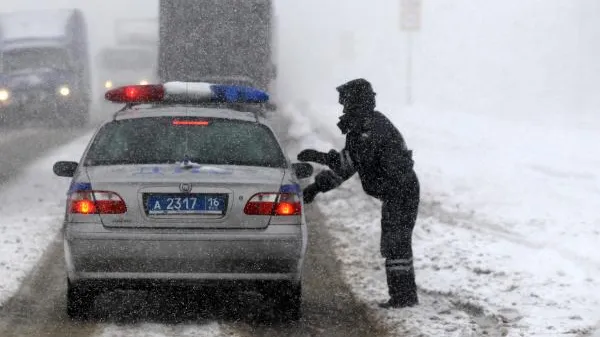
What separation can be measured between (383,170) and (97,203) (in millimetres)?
2041

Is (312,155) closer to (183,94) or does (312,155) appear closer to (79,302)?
(183,94)

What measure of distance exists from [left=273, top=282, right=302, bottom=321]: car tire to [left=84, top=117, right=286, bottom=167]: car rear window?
84cm

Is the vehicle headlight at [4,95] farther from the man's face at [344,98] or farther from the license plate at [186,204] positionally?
the license plate at [186,204]

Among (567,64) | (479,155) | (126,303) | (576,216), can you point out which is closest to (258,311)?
(126,303)

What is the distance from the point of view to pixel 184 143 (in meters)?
7.75

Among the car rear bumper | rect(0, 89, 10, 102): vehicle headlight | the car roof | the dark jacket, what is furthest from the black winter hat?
rect(0, 89, 10, 102): vehicle headlight

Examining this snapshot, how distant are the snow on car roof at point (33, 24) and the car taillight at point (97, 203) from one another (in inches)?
947

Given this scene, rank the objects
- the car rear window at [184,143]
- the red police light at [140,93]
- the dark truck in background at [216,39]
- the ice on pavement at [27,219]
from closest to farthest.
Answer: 1. the car rear window at [184,143]
2. the red police light at [140,93]
3. the ice on pavement at [27,219]
4. the dark truck in background at [216,39]

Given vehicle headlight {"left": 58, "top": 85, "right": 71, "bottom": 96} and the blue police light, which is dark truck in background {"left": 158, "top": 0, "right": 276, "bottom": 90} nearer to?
vehicle headlight {"left": 58, "top": 85, "right": 71, "bottom": 96}

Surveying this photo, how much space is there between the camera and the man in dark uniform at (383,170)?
7.91m

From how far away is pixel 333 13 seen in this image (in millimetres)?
106875

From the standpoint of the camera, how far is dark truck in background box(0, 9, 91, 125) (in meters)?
30.0

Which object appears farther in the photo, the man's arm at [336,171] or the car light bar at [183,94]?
the car light bar at [183,94]

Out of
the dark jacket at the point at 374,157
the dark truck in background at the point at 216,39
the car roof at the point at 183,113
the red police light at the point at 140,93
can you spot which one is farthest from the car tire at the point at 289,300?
the dark truck in background at the point at 216,39
